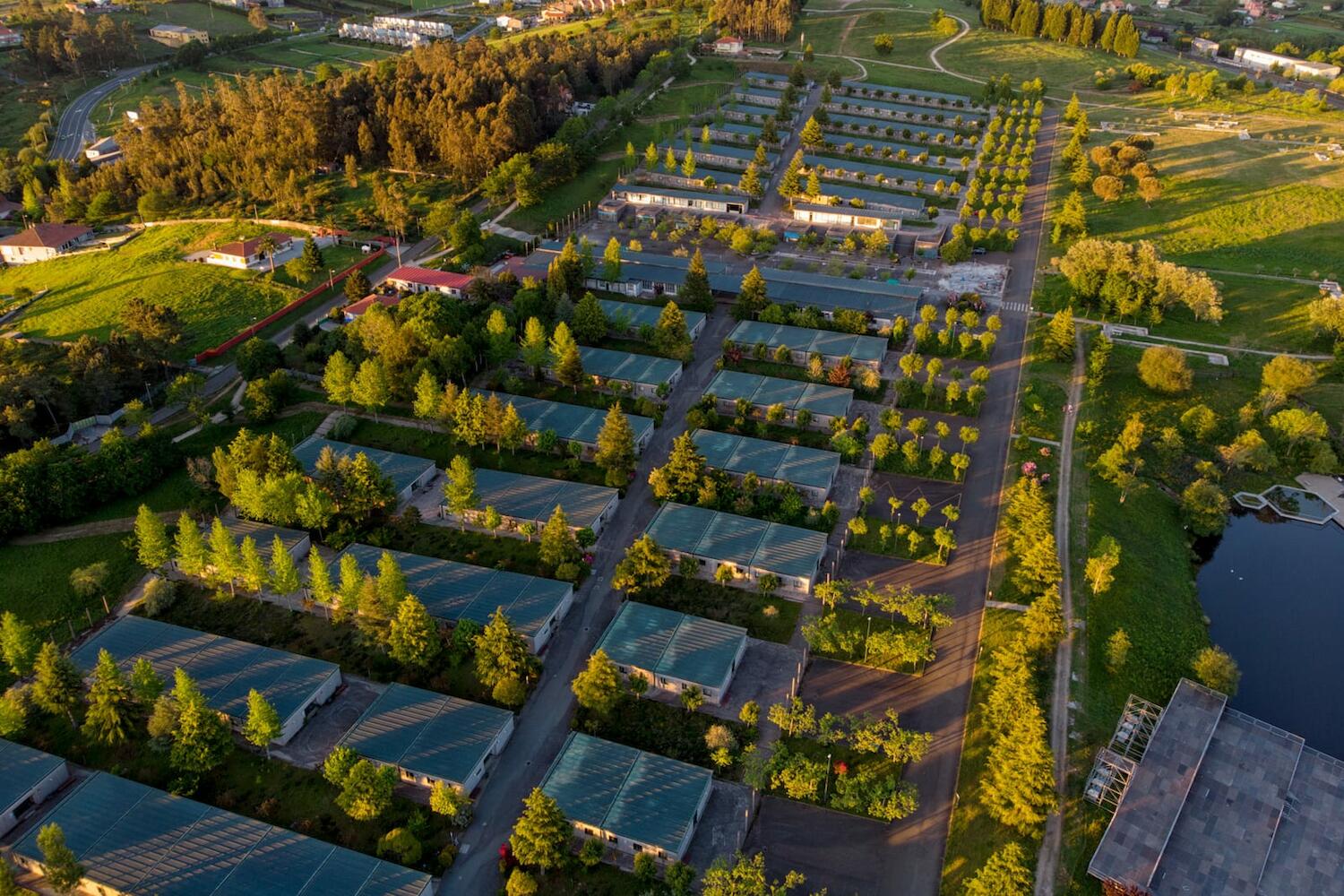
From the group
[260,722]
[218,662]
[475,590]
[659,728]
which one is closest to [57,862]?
[260,722]

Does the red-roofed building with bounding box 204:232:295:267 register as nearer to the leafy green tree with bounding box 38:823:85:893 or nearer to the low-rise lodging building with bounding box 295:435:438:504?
the low-rise lodging building with bounding box 295:435:438:504

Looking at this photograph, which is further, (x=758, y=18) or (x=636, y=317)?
(x=758, y=18)

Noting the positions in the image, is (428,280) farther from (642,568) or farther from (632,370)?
(642,568)

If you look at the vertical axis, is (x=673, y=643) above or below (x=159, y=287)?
below

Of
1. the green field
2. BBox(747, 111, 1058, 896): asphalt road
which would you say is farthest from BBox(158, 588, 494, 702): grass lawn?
the green field

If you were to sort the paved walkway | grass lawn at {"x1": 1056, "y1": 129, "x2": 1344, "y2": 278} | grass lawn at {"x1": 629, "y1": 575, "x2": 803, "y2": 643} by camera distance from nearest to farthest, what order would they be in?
the paved walkway, grass lawn at {"x1": 629, "y1": 575, "x2": 803, "y2": 643}, grass lawn at {"x1": 1056, "y1": 129, "x2": 1344, "y2": 278}

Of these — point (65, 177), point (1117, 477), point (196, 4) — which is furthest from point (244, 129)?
point (196, 4)
